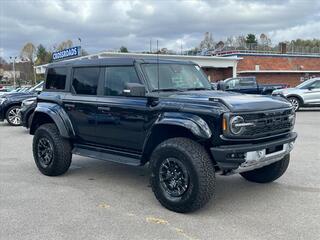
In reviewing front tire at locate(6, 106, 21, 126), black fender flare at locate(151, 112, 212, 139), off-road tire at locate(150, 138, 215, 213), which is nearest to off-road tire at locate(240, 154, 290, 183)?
off-road tire at locate(150, 138, 215, 213)

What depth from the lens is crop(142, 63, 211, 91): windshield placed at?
616cm

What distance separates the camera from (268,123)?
536 centimetres

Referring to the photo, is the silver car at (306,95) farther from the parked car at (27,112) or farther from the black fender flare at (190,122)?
the black fender flare at (190,122)

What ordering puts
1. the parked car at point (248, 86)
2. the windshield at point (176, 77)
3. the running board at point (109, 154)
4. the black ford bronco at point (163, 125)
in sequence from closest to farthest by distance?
the black ford bronco at point (163, 125) → the running board at point (109, 154) → the windshield at point (176, 77) → the parked car at point (248, 86)

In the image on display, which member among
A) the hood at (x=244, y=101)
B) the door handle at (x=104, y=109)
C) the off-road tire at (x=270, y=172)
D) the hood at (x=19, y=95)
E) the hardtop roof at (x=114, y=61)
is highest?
the hardtop roof at (x=114, y=61)

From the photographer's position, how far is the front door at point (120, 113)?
232 inches

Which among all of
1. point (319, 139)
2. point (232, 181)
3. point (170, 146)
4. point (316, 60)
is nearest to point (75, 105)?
point (170, 146)

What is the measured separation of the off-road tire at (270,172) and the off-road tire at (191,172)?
165 cm

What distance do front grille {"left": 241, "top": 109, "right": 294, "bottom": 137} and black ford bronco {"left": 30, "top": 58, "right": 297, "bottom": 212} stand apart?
0.01 meters

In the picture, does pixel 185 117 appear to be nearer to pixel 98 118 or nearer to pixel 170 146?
pixel 170 146

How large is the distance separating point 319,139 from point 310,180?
176 inches

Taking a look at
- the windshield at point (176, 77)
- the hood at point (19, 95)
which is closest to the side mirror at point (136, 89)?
the windshield at point (176, 77)

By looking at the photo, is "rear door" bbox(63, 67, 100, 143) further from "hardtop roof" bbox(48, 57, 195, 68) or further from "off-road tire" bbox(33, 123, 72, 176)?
"off-road tire" bbox(33, 123, 72, 176)

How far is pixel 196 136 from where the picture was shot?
5.11 metres
